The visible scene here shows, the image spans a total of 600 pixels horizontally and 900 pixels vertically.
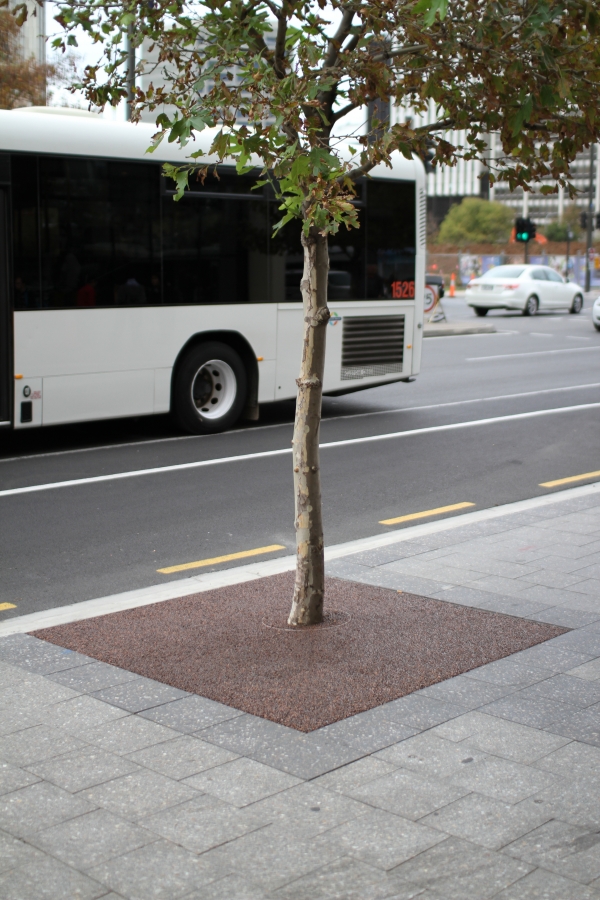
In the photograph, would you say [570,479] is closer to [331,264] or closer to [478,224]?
[331,264]

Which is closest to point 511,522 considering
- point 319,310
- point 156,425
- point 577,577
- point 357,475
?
point 577,577

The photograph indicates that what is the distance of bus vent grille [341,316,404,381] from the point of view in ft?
45.1

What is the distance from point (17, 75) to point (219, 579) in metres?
17.8

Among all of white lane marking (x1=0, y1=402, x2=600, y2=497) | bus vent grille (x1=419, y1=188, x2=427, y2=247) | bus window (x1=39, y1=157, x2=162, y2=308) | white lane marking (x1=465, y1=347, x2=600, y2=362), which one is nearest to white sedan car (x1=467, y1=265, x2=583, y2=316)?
white lane marking (x1=465, y1=347, x2=600, y2=362)

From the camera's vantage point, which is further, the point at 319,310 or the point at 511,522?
the point at 511,522

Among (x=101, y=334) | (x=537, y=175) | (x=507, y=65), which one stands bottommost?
(x=101, y=334)

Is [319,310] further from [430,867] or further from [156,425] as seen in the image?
[156,425]

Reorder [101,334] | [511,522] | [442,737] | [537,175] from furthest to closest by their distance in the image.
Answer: [101,334] → [511,522] → [537,175] → [442,737]

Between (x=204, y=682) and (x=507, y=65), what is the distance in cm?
330

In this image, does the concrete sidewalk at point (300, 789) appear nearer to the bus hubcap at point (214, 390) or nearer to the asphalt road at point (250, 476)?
the asphalt road at point (250, 476)

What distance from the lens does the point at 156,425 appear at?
1348cm

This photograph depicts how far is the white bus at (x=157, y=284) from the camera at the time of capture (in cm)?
1089

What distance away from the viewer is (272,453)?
457 inches

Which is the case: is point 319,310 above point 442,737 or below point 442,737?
above
